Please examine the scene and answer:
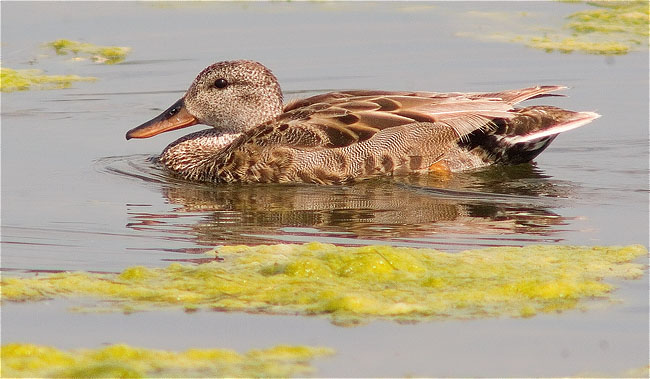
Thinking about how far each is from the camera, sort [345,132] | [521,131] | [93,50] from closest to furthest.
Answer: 1. [345,132]
2. [521,131]
3. [93,50]

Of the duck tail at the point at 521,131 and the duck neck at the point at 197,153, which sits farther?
the duck neck at the point at 197,153

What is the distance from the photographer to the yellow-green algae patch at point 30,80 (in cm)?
1458

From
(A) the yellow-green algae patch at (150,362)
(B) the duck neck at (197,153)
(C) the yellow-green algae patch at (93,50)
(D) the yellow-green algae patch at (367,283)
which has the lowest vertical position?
(A) the yellow-green algae patch at (150,362)

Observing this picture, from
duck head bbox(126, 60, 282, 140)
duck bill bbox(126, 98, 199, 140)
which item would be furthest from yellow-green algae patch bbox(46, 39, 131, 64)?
duck head bbox(126, 60, 282, 140)

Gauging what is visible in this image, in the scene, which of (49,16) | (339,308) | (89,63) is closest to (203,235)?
(339,308)

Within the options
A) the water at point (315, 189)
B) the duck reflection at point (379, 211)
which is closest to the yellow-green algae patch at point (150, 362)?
the water at point (315, 189)

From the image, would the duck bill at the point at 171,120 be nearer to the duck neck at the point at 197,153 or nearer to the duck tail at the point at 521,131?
the duck neck at the point at 197,153

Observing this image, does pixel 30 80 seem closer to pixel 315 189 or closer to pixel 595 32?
pixel 315 189

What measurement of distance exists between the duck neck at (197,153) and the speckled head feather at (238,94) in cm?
21

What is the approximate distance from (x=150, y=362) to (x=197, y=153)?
553cm

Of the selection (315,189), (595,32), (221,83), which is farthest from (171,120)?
(595,32)

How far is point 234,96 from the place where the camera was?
37.8 ft

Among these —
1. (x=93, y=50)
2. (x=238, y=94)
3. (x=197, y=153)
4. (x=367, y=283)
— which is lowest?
(x=367, y=283)

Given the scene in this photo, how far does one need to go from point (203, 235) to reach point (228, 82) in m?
2.95
